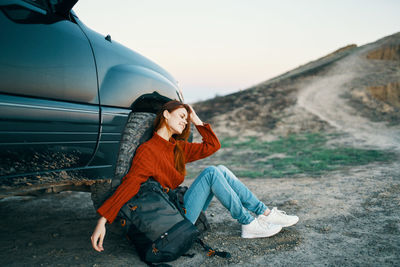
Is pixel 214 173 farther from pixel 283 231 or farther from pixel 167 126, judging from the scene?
pixel 283 231

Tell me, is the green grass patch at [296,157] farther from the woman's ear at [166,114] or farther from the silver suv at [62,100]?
the silver suv at [62,100]

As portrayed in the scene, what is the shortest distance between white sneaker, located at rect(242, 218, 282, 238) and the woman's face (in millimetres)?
959

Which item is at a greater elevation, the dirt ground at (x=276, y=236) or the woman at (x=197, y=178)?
the woman at (x=197, y=178)

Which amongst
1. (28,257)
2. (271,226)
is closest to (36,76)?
(28,257)

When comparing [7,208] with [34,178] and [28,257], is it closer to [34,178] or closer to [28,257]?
[28,257]

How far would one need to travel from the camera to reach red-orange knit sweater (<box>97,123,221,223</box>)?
1873 mm

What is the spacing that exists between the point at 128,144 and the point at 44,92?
0.70 metres

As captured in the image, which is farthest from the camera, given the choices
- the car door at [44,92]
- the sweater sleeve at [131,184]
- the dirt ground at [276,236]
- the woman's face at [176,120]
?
the woman's face at [176,120]

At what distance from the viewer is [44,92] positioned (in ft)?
5.97

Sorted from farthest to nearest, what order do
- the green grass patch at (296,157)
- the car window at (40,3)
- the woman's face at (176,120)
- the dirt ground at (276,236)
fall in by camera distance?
the green grass patch at (296,157)
the woman's face at (176,120)
the dirt ground at (276,236)
the car window at (40,3)

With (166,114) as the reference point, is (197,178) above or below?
below

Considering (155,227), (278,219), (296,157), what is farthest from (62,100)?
(296,157)

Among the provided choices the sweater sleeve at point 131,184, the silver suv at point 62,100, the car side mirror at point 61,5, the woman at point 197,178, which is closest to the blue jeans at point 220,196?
Answer: the woman at point 197,178

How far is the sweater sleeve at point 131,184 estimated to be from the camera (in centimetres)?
184
